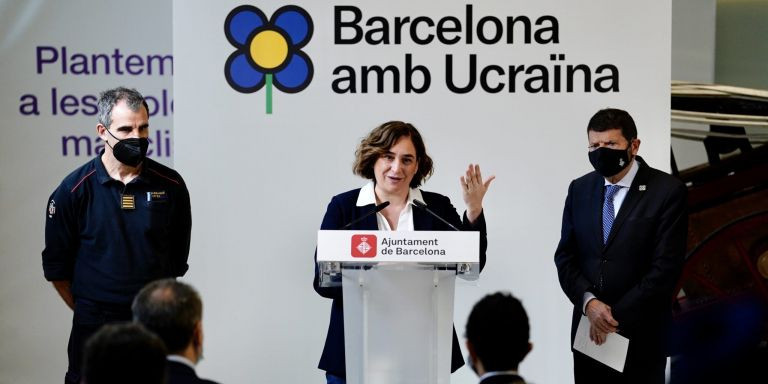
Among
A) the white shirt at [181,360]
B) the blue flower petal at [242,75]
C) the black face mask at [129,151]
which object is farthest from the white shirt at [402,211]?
the white shirt at [181,360]

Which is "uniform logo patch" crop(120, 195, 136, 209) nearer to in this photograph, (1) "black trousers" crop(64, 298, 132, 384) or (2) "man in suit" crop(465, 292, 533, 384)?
(1) "black trousers" crop(64, 298, 132, 384)

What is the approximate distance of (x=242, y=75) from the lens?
5.71 metres

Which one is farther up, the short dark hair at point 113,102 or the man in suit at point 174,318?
the short dark hair at point 113,102

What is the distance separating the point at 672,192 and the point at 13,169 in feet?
12.6

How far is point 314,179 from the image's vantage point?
574 centimetres

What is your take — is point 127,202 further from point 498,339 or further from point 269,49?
point 498,339

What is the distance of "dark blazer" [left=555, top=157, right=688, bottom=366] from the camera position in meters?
4.82

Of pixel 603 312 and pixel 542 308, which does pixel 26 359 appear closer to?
pixel 542 308

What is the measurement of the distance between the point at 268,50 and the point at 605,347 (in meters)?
2.28

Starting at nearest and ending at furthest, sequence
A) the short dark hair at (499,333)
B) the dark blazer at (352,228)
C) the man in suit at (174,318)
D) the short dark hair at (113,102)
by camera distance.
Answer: the man in suit at (174,318) < the short dark hair at (499,333) < the dark blazer at (352,228) < the short dark hair at (113,102)

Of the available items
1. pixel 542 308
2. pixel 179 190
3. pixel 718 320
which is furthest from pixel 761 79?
pixel 179 190

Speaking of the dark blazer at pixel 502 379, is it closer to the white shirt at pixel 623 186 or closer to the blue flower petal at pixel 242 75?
the white shirt at pixel 623 186

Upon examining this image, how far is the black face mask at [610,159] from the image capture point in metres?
4.90

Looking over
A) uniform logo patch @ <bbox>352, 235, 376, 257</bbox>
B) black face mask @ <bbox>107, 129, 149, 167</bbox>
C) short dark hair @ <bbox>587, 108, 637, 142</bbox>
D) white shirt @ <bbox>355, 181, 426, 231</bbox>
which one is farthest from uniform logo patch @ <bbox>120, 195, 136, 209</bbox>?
short dark hair @ <bbox>587, 108, 637, 142</bbox>
